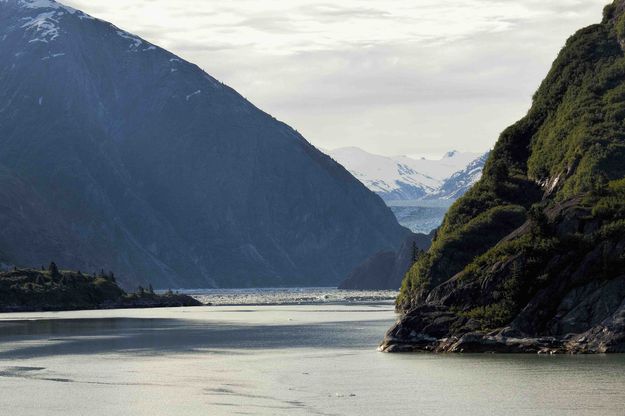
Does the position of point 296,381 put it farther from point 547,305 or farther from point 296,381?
point 547,305

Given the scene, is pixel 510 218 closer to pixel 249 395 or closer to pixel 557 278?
pixel 557 278

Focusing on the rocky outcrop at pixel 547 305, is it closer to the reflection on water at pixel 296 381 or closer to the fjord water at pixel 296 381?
the reflection on water at pixel 296 381

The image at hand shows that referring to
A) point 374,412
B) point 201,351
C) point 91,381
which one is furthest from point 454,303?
point 374,412

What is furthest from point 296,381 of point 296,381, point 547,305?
point 547,305

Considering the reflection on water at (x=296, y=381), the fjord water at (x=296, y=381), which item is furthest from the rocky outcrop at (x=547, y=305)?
the fjord water at (x=296, y=381)

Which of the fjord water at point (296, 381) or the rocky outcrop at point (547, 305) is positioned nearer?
the fjord water at point (296, 381)

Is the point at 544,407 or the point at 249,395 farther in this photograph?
the point at 249,395
